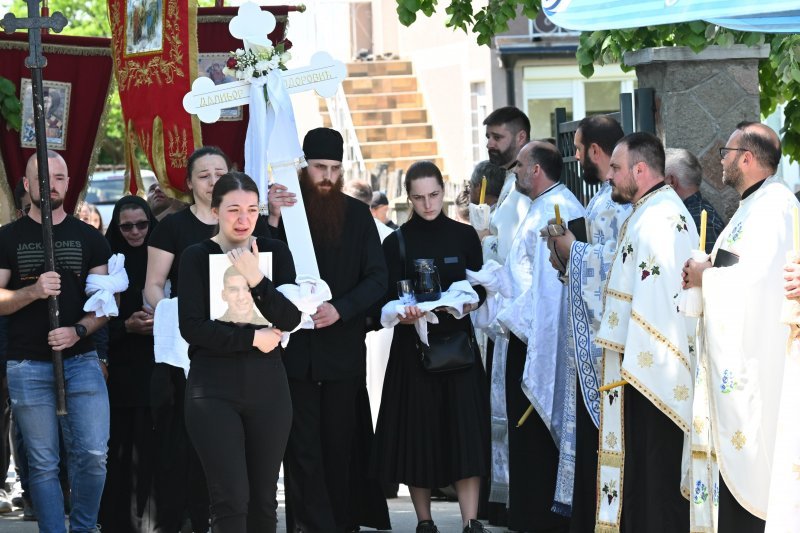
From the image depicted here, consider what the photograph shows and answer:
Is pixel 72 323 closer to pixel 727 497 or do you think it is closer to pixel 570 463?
pixel 570 463

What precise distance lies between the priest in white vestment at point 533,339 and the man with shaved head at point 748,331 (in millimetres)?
1650

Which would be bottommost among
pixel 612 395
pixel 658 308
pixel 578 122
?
pixel 612 395

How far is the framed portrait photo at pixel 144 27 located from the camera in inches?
360

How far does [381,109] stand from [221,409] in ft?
66.5

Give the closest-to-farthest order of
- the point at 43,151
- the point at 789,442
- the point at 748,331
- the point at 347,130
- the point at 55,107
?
the point at 789,442 < the point at 748,331 < the point at 43,151 < the point at 55,107 < the point at 347,130

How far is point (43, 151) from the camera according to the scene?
7.63 m

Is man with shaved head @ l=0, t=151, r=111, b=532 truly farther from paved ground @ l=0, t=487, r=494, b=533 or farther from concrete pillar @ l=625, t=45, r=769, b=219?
concrete pillar @ l=625, t=45, r=769, b=219

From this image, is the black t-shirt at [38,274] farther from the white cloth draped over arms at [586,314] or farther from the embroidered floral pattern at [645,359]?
the embroidered floral pattern at [645,359]

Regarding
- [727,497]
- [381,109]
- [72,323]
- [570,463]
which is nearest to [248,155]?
[72,323]

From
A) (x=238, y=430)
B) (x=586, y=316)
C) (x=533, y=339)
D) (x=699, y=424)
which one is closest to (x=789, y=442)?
(x=699, y=424)

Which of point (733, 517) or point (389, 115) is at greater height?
point (389, 115)

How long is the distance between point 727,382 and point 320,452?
2.41 metres

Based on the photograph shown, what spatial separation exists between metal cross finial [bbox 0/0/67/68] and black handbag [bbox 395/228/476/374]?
2.52 metres

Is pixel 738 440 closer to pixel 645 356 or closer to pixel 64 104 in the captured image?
pixel 645 356
